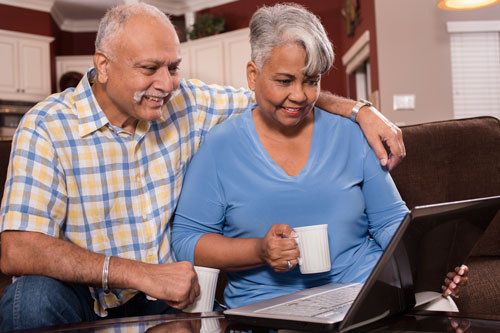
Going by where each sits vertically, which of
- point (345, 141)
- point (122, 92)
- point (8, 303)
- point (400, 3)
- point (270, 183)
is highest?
point (400, 3)

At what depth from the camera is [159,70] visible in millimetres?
1469

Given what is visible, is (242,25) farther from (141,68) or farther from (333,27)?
(141,68)

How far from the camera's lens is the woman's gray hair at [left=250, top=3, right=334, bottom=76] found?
1.36m

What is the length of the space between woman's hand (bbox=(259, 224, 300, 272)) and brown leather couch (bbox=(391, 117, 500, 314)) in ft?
3.26

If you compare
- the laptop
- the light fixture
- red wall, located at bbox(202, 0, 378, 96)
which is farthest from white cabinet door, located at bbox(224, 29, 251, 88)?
the laptop

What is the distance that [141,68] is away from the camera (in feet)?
4.76

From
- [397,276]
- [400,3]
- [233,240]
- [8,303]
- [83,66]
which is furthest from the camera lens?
[83,66]

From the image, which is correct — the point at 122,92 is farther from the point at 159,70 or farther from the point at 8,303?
the point at 8,303

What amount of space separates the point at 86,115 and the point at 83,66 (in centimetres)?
746

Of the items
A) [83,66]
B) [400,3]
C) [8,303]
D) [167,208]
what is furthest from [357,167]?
[83,66]

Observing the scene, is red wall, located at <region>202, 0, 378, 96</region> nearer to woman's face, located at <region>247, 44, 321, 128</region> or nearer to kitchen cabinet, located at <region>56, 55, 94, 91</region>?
kitchen cabinet, located at <region>56, 55, 94, 91</region>

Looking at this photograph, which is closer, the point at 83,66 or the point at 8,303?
the point at 8,303

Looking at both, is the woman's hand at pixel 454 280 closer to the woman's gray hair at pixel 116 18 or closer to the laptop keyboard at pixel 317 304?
the laptop keyboard at pixel 317 304

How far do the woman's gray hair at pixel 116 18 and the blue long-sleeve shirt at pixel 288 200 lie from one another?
1.21 ft
